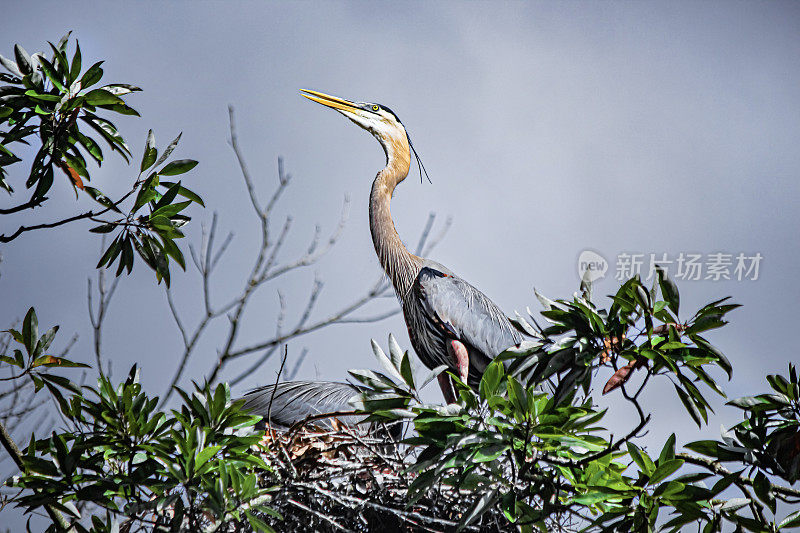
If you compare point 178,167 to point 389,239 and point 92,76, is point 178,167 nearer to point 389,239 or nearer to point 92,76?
point 92,76

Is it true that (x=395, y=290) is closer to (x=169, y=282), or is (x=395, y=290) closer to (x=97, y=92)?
(x=169, y=282)

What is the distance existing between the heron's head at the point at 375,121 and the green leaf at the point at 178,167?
2386 mm

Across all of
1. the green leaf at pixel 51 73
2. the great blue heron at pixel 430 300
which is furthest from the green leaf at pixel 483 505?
the great blue heron at pixel 430 300

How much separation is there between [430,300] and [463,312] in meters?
0.19

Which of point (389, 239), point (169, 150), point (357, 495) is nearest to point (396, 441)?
point (357, 495)

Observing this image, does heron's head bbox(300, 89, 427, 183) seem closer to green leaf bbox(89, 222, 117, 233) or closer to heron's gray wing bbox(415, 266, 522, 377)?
heron's gray wing bbox(415, 266, 522, 377)

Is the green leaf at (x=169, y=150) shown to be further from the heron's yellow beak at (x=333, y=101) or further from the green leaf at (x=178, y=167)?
the heron's yellow beak at (x=333, y=101)

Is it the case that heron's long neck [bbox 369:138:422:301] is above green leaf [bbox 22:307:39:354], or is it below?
above

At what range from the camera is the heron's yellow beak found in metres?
4.72

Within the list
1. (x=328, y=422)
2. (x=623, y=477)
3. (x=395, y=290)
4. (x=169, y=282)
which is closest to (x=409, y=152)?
(x=395, y=290)

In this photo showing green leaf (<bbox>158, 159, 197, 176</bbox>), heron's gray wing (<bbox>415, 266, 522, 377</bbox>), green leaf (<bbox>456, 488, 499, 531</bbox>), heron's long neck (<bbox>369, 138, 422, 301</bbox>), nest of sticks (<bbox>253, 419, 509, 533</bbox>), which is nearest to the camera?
A: green leaf (<bbox>456, 488, 499, 531</bbox>)

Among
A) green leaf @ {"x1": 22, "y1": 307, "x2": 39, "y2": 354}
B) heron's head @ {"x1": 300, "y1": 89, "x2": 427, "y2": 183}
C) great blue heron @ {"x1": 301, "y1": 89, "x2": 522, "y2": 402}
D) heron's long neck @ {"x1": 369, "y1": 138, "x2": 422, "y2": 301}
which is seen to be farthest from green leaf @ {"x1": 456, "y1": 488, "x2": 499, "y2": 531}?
heron's head @ {"x1": 300, "y1": 89, "x2": 427, "y2": 183}

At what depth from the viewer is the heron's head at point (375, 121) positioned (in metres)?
4.73

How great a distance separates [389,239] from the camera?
14.6ft
